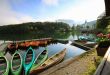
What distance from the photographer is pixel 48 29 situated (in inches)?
7323

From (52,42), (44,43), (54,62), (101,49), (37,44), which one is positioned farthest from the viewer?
(52,42)

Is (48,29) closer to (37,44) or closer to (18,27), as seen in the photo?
(18,27)

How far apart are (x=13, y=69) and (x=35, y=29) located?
541ft

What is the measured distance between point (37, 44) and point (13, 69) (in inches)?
1346

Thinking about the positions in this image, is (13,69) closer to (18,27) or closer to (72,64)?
(72,64)

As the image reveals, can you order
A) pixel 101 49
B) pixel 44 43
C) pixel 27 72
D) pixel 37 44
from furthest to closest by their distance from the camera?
1. pixel 44 43
2. pixel 37 44
3. pixel 27 72
4. pixel 101 49

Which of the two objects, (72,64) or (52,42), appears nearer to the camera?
(72,64)

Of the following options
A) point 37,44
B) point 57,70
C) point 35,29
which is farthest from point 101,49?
point 35,29

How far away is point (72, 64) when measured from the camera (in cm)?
1252

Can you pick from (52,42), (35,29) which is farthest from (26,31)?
(52,42)

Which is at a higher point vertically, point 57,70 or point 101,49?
point 101,49

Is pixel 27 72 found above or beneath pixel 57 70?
beneath

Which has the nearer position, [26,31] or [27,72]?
[27,72]

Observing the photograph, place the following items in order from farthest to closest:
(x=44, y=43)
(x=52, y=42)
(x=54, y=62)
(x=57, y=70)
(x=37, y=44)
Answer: (x=52, y=42)
(x=44, y=43)
(x=37, y=44)
(x=54, y=62)
(x=57, y=70)
